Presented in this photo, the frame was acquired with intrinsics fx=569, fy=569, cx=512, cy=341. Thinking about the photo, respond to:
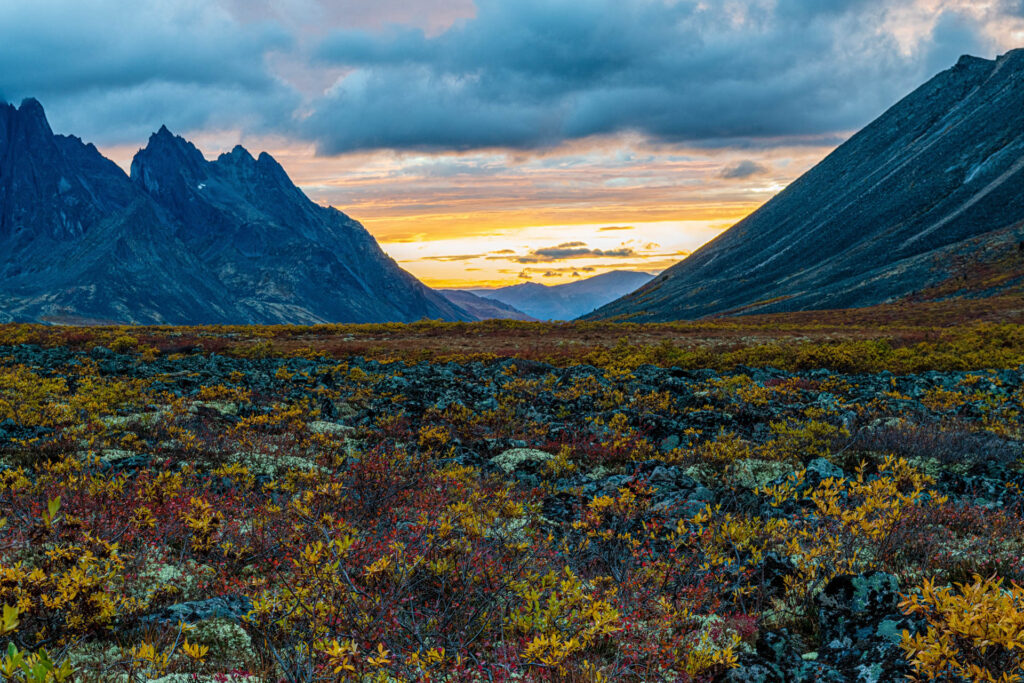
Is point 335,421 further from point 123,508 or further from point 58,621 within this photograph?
point 58,621

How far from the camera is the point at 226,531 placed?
25.2 feet

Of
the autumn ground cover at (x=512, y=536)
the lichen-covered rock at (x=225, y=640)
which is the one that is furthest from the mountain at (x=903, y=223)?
the lichen-covered rock at (x=225, y=640)

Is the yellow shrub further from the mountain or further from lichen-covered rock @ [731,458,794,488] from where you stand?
the mountain

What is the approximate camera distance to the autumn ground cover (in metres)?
4.94

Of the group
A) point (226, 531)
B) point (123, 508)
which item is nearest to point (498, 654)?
point (226, 531)

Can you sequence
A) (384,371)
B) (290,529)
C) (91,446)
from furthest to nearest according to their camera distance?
(384,371)
(91,446)
(290,529)

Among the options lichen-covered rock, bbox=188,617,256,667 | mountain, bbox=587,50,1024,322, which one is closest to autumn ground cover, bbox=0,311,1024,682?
lichen-covered rock, bbox=188,617,256,667

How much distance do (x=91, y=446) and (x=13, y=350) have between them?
23.7 metres

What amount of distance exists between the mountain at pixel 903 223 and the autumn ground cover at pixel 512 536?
91910 mm

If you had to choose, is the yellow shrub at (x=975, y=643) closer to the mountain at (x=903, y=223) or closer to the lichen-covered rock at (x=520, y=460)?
the lichen-covered rock at (x=520, y=460)

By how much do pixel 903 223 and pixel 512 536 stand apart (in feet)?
531

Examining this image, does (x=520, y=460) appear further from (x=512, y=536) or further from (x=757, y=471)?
(x=757, y=471)

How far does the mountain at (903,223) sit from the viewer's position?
102938 mm

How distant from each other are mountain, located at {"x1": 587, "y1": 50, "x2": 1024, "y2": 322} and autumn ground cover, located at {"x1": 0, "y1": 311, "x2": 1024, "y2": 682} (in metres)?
91.9
